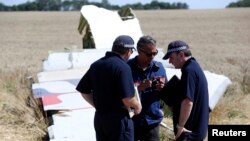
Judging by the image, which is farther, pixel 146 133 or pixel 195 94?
pixel 146 133

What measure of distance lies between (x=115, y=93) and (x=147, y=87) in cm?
47

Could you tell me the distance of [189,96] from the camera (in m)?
3.30

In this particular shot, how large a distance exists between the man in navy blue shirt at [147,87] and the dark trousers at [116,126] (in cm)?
40

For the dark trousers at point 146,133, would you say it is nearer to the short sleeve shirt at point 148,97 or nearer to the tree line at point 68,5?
the short sleeve shirt at point 148,97

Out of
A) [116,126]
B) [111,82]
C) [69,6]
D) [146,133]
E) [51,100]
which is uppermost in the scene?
[111,82]

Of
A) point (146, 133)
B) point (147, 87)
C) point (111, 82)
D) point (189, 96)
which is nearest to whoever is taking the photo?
point (189, 96)

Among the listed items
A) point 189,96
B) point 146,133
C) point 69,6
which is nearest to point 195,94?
point 189,96

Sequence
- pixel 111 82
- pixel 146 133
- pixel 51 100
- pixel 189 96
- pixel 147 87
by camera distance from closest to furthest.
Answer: pixel 189 96
pixel 111 82
pixel 147 87
pixel 146 133
pixel 51 100

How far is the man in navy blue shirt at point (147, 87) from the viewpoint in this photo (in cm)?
392

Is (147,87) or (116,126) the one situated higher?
(147,87)

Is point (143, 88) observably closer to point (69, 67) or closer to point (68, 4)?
point (69, 67)

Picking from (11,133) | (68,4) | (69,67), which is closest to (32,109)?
(11,133)

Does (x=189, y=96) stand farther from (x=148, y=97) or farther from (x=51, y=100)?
(x=51, y=100)

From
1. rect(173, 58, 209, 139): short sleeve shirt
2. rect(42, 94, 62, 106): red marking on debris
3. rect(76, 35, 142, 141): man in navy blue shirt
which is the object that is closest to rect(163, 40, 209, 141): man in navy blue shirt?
rect(173, 58, 209, 139): short sleeve shirt
